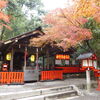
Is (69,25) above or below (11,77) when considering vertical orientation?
above

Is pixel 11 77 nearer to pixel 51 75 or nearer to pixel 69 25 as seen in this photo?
pixel 51 75

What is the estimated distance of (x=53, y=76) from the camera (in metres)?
11.6

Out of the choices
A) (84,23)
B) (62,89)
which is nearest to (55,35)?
(84,23)

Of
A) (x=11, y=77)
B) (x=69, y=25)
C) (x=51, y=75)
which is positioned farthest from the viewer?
(x=51, y=75)

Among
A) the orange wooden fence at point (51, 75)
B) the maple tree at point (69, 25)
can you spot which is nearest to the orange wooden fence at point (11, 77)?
the orange wooden fence at point (51, 75)

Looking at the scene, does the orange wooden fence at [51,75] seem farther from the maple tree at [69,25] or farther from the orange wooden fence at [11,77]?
the maple tree at [69,25]

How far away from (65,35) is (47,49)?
3.39m

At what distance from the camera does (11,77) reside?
991 centimetres

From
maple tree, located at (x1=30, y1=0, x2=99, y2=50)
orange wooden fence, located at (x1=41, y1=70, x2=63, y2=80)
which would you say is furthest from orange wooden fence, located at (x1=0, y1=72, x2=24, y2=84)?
maple tree, located at (x1=30, y1=0, x2=99, y2=50)

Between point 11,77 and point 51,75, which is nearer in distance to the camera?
point 11,77

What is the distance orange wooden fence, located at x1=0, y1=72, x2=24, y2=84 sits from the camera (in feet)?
32.0

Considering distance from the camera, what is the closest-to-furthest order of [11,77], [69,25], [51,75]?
[69,25] < [11,77] < [51,75]

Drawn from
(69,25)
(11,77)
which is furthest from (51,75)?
(69,25)

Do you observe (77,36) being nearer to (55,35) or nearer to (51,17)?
(55,35)
